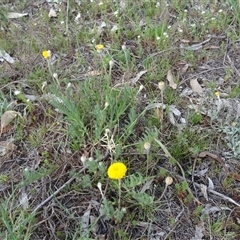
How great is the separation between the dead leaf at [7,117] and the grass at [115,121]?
0.03 metres

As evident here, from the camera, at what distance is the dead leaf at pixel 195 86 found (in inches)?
91.7

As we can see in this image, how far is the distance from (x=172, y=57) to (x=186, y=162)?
2.61 ft

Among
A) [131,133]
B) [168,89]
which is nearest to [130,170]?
[131,133]

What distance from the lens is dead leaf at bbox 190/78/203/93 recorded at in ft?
7.64

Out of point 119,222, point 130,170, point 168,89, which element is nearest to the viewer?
point 119,222

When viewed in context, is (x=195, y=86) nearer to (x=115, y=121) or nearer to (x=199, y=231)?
(x=115, y=121)

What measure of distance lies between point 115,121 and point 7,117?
642mm

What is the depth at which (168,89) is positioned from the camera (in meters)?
2.31

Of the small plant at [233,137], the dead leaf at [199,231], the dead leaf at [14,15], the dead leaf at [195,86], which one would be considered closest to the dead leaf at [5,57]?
the dead leaf at [14,15]

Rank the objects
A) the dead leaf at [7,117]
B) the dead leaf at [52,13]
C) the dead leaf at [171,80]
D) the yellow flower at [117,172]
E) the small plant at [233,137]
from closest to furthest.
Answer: the yellow flower at [117,172] → the small plant at [233,137] → the dead leaf at [7,117] → the dead leaf at [171,80] → the dead leaf at [52,13]

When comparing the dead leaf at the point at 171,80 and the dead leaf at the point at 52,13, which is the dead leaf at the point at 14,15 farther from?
the dead leaf at the point at 171,80

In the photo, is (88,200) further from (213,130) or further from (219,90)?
(219,90)

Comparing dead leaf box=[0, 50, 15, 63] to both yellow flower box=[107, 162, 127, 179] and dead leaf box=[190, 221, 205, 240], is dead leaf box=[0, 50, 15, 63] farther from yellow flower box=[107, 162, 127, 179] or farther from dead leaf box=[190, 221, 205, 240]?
dead leaf box=[190, 221, 205, 240]

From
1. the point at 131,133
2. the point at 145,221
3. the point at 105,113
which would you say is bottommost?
the point at 145,221
